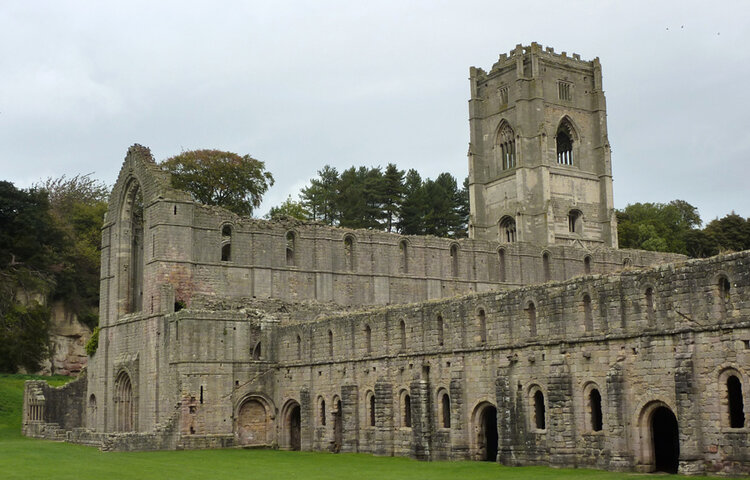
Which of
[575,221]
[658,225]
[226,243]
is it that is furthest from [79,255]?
[658,225]

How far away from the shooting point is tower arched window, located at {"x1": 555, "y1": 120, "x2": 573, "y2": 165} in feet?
255

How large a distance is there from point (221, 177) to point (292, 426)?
105 ft

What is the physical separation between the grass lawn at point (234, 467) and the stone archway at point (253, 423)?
2.24 metres

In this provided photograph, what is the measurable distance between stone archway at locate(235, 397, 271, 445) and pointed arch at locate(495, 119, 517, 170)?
38.8 metres

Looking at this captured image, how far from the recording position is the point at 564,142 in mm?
78625

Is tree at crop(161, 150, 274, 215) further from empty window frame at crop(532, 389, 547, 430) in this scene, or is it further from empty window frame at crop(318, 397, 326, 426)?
empty window frame at crop(532, 389, 547, 430)

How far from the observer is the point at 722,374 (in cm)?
2447

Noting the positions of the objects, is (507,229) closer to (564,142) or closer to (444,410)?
(564,142)

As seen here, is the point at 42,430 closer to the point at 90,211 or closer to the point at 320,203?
the point at 90,211

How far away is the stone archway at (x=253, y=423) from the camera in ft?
146

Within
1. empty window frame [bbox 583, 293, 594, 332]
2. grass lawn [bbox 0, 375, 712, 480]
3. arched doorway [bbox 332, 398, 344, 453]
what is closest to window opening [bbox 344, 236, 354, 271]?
arched doorway [bbox 332, 398, 344, 453]

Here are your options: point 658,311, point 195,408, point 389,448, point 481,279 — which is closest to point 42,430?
point 195,408

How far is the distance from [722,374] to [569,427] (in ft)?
19.2

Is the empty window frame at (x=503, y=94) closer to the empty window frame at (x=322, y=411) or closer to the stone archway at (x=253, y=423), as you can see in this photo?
the stone archway at (x=253, y=423)
